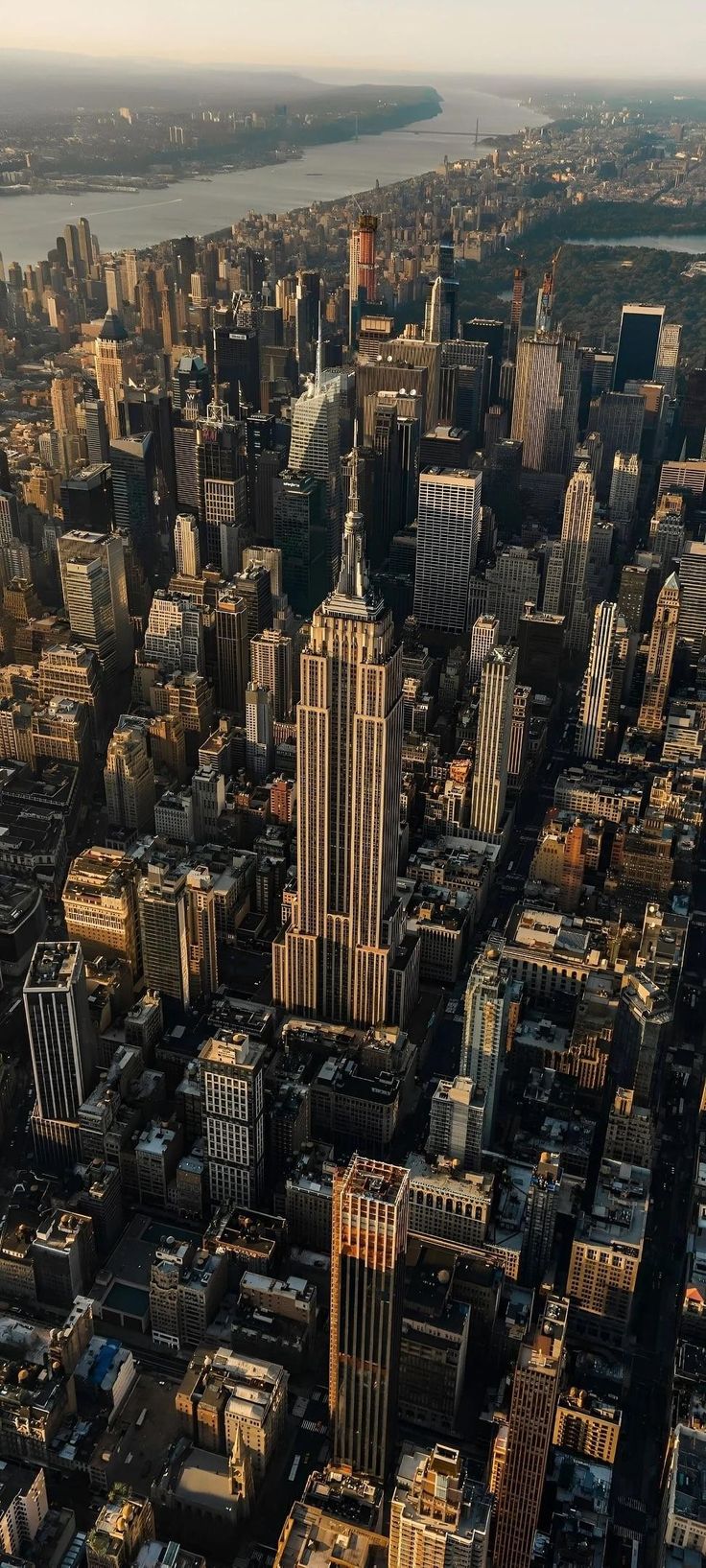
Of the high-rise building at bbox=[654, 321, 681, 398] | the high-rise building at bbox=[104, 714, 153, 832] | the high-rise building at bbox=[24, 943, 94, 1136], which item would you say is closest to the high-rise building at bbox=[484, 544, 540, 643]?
the high-rise building at bbox=[104, 714, 153, 832]

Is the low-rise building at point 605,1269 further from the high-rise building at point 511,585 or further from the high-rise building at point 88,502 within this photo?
the high-rise building at point 88,502

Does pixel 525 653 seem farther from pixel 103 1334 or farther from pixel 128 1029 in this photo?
pixel 103 1334

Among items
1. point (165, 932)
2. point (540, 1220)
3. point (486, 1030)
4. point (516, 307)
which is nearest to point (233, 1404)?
point (540, 1220)

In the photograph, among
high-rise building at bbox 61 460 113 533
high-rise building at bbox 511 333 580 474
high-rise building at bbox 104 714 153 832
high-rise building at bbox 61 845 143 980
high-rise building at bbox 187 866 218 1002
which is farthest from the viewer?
high-rise building at bbox 511 333 580 474

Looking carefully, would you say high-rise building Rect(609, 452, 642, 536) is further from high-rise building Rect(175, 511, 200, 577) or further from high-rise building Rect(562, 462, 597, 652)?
high-rise building Rect(175, 511, 200, 577)

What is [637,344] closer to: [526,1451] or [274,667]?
[274,667]

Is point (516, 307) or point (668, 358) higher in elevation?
point (516, 307)

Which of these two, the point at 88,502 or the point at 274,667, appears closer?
the point at 274,667
